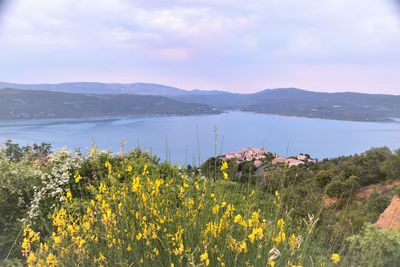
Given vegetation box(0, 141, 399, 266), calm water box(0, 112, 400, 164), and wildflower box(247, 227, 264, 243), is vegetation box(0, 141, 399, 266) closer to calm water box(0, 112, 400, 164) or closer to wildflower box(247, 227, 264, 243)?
wildflower box(247, 227, 264, 243)

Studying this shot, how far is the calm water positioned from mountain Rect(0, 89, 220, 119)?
350 centimetres

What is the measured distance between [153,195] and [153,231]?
497mm

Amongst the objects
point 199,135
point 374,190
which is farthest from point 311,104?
point 199,135

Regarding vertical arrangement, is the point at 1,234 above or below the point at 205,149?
below

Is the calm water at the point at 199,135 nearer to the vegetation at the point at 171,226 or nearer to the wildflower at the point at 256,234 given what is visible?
the vegetation at the point at 171,226

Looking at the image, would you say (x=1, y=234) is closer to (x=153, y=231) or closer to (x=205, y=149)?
(x=205, y=149)

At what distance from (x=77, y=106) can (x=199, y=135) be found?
28.7 meters

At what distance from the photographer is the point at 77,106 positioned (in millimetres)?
30906

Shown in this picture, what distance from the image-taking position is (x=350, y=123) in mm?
28141

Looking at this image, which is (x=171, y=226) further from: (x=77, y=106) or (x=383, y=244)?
(x=77, y=106)

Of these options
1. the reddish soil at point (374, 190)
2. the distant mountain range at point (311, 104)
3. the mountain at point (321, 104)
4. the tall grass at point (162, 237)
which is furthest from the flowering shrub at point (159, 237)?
the mountain at point (321, 104)

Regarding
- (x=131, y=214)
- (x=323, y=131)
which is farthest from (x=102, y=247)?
(x=323, y=131)

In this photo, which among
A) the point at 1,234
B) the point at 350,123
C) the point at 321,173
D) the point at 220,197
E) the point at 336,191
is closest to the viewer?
the point at 220,197

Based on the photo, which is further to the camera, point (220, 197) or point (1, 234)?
point (1, 234)
